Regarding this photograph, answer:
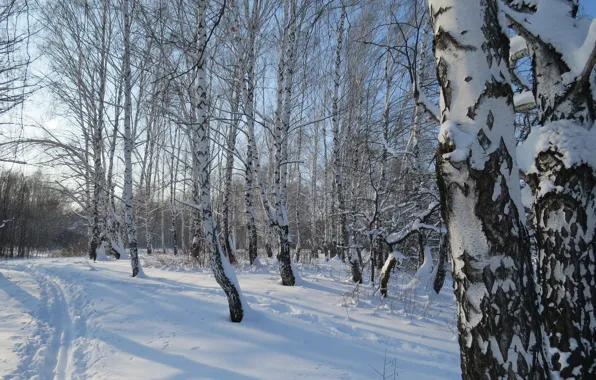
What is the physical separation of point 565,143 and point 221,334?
4.07 metres

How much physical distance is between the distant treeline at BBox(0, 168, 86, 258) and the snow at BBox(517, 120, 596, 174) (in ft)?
52.2

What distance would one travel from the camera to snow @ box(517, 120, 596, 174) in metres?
2.07

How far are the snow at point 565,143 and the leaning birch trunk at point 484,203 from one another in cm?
77

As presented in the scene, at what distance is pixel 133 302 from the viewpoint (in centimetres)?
601

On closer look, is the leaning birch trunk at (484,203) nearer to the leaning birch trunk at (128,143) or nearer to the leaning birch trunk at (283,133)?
the leaning birch trunk at (283,133)

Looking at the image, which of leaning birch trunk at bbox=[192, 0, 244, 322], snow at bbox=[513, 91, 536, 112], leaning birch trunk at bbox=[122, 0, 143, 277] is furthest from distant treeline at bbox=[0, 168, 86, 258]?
snow at bbox=[513, 91, 536, 112]

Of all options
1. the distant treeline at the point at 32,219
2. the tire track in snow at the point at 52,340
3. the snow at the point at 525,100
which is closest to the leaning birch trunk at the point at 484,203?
the snow at the point at 525,100

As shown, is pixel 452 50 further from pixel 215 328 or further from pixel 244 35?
pixel 244 35

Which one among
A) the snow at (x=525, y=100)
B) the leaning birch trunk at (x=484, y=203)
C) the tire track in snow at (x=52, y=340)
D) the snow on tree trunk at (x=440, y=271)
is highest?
the snow at (x=525, y=100)

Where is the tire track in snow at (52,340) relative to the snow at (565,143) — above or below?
below

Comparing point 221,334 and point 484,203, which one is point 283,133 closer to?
point 221,334

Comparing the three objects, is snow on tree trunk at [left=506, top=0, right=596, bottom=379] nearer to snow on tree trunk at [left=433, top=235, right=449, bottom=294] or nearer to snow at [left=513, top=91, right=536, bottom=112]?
snow at [left=513, top=91, right=536, bottom=112]

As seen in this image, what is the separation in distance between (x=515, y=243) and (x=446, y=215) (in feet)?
1.04

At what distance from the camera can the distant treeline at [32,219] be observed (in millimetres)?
18562
